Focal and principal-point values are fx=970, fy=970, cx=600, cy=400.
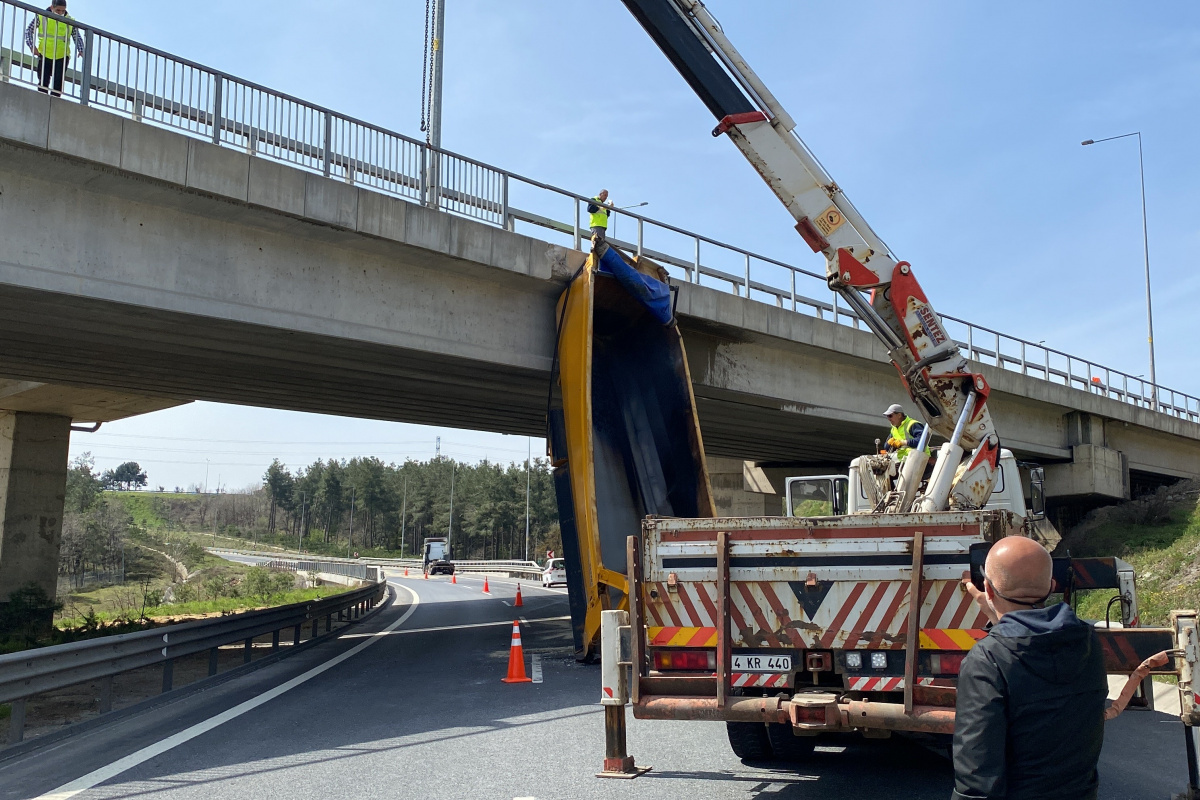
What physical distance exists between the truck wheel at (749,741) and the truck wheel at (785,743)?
6cm

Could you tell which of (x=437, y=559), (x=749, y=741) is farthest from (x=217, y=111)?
(x=437, y=559)

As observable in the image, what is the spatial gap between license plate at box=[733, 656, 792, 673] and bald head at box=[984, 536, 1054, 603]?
309 centimetres

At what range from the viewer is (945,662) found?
530 centimetres

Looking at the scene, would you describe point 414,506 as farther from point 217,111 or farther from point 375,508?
point 217,111

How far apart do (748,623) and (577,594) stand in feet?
21.9

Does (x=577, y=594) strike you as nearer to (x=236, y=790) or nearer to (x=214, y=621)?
(x=214, y=621)

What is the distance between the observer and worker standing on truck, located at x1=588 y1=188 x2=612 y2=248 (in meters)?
13.4

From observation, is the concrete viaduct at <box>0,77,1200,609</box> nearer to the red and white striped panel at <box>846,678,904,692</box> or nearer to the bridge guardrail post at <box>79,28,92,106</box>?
the bridge guardrail post at <box>79,28,92,106</box>

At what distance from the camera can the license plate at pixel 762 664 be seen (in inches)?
224

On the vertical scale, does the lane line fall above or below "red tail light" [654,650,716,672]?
below

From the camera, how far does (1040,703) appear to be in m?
2.59

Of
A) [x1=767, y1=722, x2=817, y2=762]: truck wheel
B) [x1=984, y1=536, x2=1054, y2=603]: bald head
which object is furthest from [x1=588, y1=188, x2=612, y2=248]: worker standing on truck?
[x1=984, y1=536, x2=1054, y2=603]: bald head

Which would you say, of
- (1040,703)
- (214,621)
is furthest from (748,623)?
(214,621)

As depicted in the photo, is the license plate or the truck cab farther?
the truck cab
